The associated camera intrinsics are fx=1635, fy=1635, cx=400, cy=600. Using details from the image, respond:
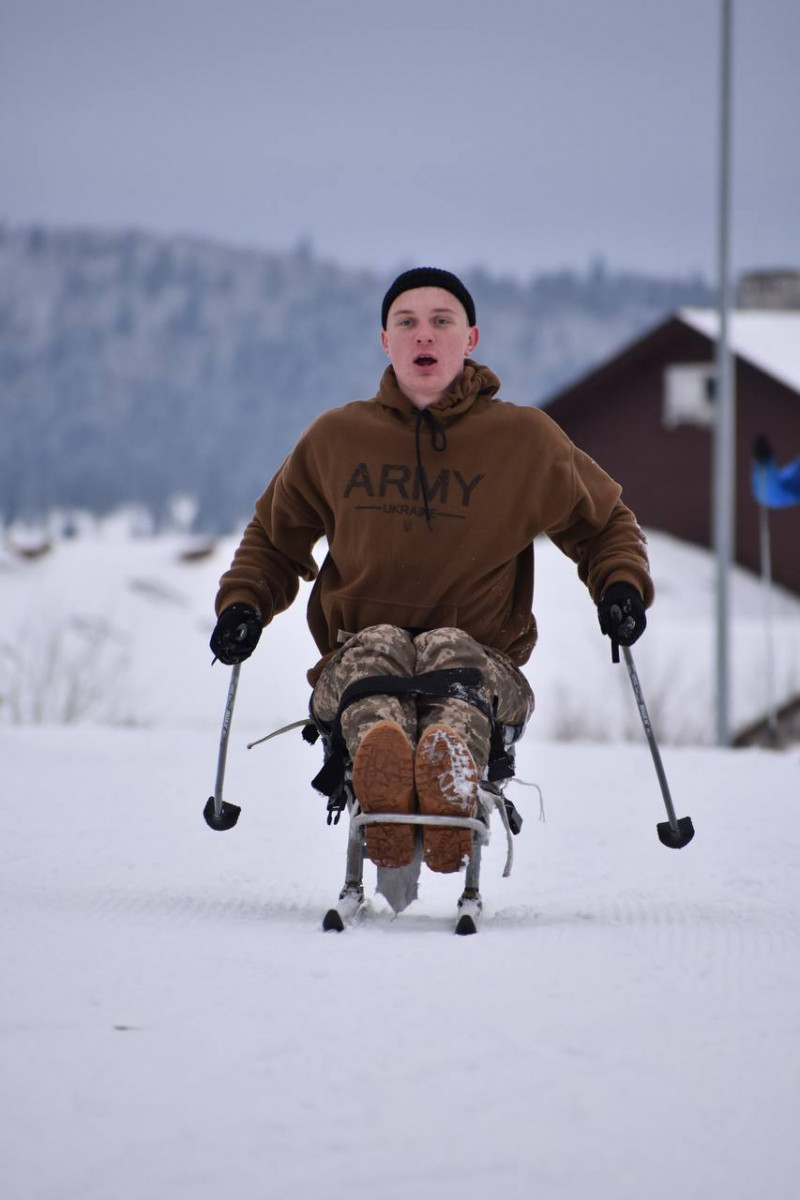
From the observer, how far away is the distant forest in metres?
91.2

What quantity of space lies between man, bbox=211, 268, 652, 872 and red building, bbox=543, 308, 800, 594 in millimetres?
21511

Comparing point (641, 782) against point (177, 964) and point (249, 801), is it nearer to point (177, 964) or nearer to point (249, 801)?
point (249, 801)

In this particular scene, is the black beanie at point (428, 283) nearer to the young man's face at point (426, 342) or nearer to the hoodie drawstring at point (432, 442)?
the young man's face at point (426, 342)

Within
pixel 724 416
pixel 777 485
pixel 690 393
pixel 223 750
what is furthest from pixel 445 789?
pixel 690 393

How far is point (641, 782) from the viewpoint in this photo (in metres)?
6.54

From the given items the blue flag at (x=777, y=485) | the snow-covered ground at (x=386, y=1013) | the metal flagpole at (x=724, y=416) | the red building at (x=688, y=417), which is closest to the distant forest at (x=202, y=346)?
the red building at (x=688, y=417)

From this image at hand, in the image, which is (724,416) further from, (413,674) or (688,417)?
(688,417)

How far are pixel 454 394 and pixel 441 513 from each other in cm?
32

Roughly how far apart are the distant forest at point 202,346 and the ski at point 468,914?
239ft

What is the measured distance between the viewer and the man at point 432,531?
11.8ft

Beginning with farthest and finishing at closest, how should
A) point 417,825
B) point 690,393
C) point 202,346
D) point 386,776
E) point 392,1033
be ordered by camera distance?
point 202,346 → point 690,393 → point 417,825 → point 386,776 → point 392,1033

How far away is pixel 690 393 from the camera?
26047 mm

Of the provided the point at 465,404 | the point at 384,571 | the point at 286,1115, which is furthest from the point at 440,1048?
the point at 465,404

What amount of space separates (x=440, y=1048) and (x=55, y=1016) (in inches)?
23.6
